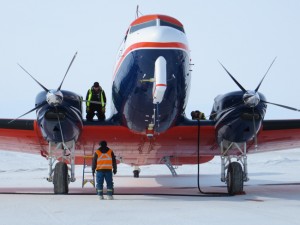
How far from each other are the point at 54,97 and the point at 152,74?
2806 mm

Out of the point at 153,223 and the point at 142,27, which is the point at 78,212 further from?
the point at 142,27

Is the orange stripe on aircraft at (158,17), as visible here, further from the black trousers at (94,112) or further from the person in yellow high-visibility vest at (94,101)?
the black trousers at (94,112)

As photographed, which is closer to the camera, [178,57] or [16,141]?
[178,57]

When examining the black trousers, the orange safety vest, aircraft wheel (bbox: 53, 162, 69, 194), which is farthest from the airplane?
the orange safety vest

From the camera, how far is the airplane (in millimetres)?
12742

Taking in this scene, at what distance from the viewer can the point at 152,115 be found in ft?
45.2

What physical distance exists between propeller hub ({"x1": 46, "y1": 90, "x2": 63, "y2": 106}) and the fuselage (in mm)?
1792

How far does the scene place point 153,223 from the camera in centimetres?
886

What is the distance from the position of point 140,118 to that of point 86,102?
1.90 m

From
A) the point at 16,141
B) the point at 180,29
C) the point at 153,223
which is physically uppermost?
the point at 180,29

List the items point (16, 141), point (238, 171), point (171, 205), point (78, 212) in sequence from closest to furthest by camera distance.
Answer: point (78, 212), point (171, 205), point (238, 171), point (16, 141)

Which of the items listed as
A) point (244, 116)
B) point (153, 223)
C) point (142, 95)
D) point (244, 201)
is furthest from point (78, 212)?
point (244, 116)

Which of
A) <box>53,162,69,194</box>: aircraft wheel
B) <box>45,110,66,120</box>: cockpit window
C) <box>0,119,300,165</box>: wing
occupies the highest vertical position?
<box>45,110,66,120</box>: cockpit window

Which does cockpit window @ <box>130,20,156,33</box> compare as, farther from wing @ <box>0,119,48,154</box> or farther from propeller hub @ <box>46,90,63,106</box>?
wing @ <box>0,119,48,154</box>
